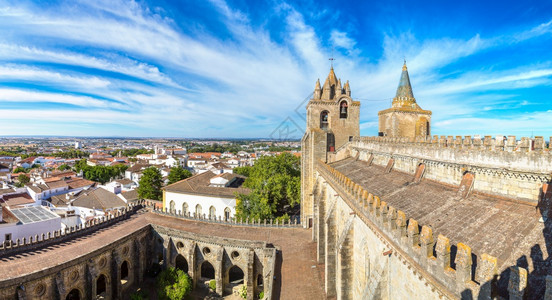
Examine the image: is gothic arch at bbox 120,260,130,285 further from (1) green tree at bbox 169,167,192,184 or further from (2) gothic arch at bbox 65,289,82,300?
(1) green tree at bbox 169,167,192,184

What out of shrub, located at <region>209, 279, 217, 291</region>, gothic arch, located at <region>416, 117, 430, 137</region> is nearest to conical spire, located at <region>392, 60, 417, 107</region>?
gothic arch, located at <region>416, 117, 430, 137</region>

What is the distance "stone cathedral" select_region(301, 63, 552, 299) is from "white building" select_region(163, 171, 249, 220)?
22631mm

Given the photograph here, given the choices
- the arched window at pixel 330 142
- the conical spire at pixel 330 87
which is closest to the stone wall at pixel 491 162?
the arched window at pixel 330 142

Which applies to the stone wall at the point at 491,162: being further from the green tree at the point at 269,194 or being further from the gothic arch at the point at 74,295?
the gothic arch at the point at 74,295

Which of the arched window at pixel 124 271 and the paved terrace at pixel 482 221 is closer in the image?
the paved terrace at pixel 482 221

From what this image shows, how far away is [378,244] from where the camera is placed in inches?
436

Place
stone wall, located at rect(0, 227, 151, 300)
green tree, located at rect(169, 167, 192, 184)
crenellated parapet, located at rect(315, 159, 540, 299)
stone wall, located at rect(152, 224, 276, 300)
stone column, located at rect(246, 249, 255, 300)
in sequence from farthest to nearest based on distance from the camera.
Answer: green tree, located at rect(169, 167, 192, 184) → stone wall, located at rect(152, 224, 276, 300) → stone column, located at rect(246, 249, 255, 300) → stone wall, located at rect(0, 227, 151, 300) → crenellated parapet, located at rect(315, 159, 540, 299)

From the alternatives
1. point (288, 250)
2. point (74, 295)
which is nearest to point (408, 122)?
point (288, 250)

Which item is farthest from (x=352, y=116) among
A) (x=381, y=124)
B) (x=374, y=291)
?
(x=374, y=291)

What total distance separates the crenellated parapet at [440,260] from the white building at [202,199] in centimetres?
A: 3056

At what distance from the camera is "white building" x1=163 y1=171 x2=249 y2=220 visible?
40000 mm

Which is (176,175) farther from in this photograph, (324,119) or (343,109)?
(343,109)

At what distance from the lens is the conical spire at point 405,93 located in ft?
96.7

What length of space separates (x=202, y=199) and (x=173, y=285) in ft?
54.6
